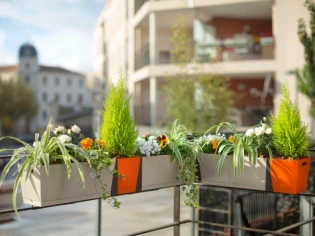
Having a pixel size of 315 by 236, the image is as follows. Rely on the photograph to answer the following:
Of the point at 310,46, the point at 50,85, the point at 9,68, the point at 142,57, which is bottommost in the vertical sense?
the point at 310,46

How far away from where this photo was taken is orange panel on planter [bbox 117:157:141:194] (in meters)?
2.39

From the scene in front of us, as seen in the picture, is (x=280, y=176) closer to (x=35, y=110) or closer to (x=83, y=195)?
(x=83, y=195)

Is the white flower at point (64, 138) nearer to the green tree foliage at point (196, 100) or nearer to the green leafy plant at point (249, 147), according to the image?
the green leafy plant at point (249, 147)

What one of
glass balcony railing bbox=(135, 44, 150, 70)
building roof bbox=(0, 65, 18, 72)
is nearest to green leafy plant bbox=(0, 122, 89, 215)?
glass balcony railing bbox=(135, 44, 150, 70)

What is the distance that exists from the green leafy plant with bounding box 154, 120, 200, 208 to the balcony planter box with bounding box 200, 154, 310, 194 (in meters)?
0.11

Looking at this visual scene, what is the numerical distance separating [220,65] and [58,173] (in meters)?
13.9

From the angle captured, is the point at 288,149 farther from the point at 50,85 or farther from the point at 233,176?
the point at 50,85

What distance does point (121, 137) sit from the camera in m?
2.42

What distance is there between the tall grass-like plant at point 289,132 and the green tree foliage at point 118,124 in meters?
0.67

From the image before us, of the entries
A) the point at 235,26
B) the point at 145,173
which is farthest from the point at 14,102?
the point at 145,173

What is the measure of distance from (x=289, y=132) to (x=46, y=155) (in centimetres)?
108

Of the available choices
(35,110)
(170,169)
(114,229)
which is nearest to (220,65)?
(114,229)

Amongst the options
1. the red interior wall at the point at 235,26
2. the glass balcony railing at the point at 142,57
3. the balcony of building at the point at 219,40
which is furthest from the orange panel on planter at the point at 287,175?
the red interior wall at the point at 235,26

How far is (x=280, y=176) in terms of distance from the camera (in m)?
2.44
